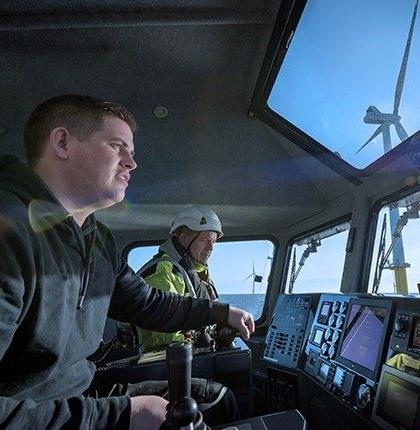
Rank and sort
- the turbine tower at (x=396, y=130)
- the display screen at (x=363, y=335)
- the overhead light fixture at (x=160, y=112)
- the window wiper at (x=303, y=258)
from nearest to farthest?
the display screen at (x=363, y=335)
the turbine tower at (x=396, y=130)
the overhead light fixture at (x=160, y=112)
the window wiper at (x=303, y=258)

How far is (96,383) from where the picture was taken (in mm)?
1500

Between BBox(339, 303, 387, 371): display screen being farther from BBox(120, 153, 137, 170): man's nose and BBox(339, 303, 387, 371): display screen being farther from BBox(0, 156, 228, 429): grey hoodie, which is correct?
BBox(120, 153, 137, 170): man's nose

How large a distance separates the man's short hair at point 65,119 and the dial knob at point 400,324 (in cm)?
150

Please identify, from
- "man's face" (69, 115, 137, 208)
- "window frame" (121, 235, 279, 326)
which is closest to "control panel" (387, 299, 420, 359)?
"man's face" (69, 115, 137, 208)

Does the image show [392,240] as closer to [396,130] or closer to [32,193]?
[396,130]

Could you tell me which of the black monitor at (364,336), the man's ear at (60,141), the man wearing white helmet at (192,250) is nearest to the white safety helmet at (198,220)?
the man wearing white helmet at (192,250)

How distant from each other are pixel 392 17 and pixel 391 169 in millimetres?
942

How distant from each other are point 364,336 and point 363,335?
0.01 metres

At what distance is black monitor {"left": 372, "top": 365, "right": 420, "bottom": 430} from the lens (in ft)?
3.81

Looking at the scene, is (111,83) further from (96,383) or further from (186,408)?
(186,408)

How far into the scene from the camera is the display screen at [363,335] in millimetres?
1504

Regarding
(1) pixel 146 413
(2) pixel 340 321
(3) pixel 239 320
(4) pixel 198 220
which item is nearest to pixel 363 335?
(2) pixel 340 321

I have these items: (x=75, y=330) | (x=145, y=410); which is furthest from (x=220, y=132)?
(x=145, y=410)

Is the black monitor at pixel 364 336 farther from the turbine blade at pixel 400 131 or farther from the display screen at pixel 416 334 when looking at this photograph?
the turbine blade at pixel 400 131
